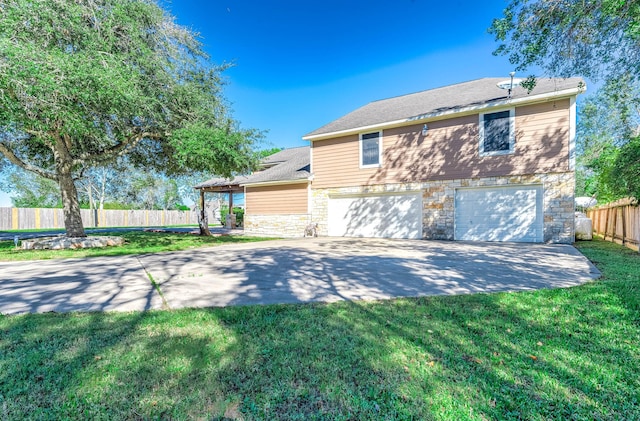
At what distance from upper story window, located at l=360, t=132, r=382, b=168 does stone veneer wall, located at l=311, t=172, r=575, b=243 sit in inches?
39.9

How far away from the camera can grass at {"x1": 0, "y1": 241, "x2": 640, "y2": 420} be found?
1723mm

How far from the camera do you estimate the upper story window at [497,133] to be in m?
10.1

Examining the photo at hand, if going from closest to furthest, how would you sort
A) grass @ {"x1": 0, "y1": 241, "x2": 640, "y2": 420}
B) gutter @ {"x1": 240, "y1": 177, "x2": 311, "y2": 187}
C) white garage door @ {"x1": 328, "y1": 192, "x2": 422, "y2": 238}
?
1. grass @ {"x1": 0, "y1": 241, "x2": 640, "y2": 420}
2. white garage door @ {"x1": 328, "y1": 192, "x2": 422, "y2": 238}
3. gutter @ {"x1": 240, "y1": 177, "x2": 311, "y2": 187}

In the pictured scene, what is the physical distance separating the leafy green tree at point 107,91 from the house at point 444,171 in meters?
4.30

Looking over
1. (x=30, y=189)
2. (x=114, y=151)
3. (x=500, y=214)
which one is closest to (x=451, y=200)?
(x=500, y=214)

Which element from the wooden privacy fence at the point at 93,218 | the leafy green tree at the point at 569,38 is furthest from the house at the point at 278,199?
the wooden privacy fence at the point at 93,218

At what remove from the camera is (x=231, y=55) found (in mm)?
10711

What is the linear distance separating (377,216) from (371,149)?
2.77 m

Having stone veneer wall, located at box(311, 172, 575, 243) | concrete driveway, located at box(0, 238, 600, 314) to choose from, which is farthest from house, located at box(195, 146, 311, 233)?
concrete driveway, located at box(0, 238, 600, 314)

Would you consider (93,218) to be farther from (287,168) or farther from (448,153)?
(448,153)

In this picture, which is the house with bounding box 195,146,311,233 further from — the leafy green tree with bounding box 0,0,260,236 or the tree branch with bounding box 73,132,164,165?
the tree branch with bounding box 73,132,164,165

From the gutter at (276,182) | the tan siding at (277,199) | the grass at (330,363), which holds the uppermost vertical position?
the gutter at (276,182)

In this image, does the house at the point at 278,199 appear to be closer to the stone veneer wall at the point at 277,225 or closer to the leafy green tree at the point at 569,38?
the stone veneer wall at the point at 277,225

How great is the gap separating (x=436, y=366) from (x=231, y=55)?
11.4m
